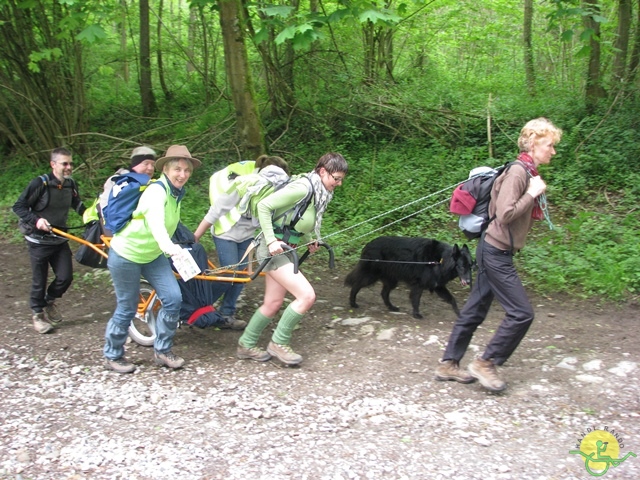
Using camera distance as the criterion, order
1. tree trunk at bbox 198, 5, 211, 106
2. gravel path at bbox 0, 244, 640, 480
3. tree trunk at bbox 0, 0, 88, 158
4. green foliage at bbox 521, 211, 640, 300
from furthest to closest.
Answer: tree trunk at bbox 198, 5, 211, 106 → tree trunk at bbox 0, 0, 88, 158 → green foliage at bbox 521, 211, 640, 300 → gravel path at bbox 0, 244, 640, 480

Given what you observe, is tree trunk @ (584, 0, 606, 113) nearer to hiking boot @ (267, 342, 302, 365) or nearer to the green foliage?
the green foliage

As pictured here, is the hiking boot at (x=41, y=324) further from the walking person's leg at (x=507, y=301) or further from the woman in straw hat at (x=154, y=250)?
the walking person's leg at (x=507, y=301)

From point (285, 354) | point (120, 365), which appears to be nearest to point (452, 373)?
point (285, 354)

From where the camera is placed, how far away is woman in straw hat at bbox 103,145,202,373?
166 inches

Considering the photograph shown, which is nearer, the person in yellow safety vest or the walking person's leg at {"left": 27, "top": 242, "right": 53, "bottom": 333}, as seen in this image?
the person in yellow safety vest

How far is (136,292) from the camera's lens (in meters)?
4.57

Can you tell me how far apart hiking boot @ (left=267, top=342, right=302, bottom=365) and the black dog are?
1.65 meters

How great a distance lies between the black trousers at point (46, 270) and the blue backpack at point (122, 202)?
1.68 metres

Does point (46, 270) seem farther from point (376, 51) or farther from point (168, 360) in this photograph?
point (376, 51)

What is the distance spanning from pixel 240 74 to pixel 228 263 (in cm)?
324

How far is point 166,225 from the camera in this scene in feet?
14.4

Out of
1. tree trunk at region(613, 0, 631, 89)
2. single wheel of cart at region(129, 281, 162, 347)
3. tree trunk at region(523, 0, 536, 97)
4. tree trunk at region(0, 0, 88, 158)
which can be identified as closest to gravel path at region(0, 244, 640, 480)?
single wheel of cart at region(129, 281, 162, 347)

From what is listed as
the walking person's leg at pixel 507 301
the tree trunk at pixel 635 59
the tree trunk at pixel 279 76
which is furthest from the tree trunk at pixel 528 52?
the walking person's leg at pixel 507 301

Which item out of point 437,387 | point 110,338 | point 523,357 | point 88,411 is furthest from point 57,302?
point 523,357
